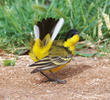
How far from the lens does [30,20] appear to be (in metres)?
5.86

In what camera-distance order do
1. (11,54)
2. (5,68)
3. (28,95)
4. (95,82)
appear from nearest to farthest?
(28,95)
(95,82)
(5,68)
(11,54)

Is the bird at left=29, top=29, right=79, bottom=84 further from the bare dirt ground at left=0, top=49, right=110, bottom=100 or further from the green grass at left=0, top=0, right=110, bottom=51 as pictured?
the green grass at left=0, top=0, right=110, bottom=51

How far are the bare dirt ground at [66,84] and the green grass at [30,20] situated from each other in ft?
1.81

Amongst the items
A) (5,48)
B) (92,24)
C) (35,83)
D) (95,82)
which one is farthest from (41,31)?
(92,24)

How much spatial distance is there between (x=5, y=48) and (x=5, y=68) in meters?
0.97

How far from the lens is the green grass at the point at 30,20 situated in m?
5.64

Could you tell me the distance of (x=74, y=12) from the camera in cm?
604

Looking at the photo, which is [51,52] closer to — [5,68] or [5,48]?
[5,68]

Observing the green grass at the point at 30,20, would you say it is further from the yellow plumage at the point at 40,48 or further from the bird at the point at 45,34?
the yellow plumage at the point at 40,48

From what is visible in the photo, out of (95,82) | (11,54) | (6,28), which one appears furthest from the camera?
(6,28)

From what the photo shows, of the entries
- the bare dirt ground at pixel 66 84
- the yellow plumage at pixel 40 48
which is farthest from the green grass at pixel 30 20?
the yellow plumage at pixel 40 48

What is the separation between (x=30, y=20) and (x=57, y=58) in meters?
1.98

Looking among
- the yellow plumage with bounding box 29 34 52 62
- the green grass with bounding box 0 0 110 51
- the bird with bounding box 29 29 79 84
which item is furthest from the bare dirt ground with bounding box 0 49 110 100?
the green grass with bounding box 0 0 110 51

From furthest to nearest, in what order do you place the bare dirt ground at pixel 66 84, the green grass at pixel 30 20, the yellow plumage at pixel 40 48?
1. the green grass at pixel 30 20
2. the yellow plumage at pixel 40 48
3. the bare dirt ground at pixel 66 84
